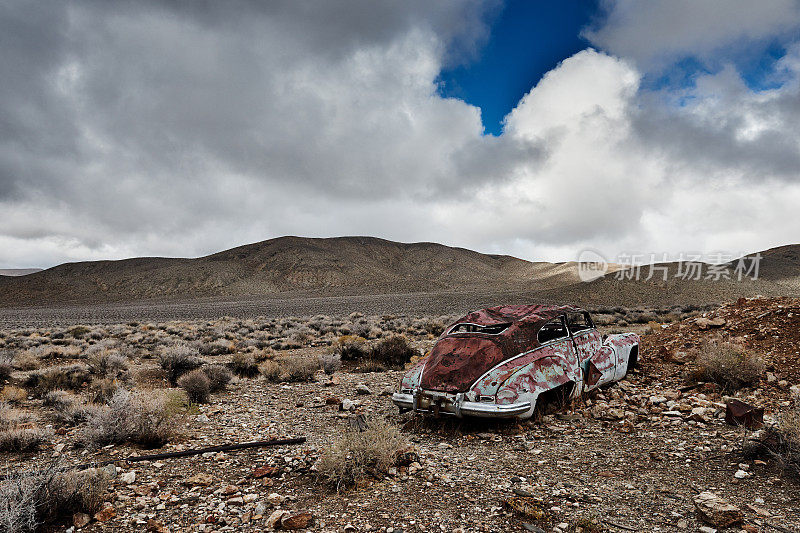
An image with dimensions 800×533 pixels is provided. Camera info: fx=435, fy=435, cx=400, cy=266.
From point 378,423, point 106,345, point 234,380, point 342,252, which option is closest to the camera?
point 378,423

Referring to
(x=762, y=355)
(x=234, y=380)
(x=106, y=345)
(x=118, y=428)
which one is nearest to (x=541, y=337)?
(x=762, y=355)

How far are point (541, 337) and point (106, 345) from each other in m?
15.7

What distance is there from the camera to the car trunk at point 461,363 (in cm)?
579

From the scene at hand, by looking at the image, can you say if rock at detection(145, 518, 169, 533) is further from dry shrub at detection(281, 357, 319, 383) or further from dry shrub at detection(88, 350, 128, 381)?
dry shrub at detection(88, 350, 128, 381)

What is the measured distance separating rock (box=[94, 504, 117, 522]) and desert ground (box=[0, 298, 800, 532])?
1cm

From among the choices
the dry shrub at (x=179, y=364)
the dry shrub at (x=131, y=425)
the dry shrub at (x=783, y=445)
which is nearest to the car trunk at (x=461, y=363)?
the dry shrub at (x=783, y=445)

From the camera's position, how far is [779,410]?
6145 mm

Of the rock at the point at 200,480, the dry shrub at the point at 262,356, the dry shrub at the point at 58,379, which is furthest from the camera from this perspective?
the dry shrub at the point at 262,356

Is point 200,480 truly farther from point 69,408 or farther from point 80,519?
point 69,408

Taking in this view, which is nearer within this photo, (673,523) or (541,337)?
(673,523)

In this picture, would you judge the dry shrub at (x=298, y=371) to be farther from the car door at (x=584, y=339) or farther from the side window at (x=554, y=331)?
the car door at (x=584, y=339)

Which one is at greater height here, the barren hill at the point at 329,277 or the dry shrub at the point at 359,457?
the barren hill at the point at 329,277

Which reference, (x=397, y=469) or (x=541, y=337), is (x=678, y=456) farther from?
(x=397, y=469)

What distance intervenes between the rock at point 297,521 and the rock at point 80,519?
1.76m
